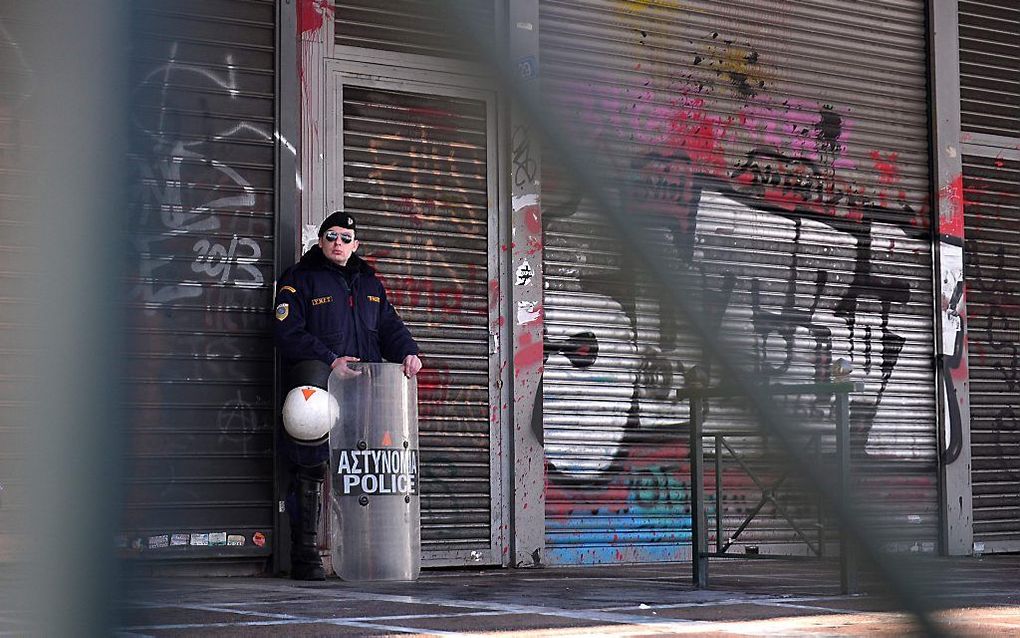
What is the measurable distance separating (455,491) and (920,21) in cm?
448

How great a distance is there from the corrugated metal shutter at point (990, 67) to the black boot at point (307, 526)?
222 inches

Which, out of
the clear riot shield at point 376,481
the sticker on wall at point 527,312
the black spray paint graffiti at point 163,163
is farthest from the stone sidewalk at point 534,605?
the black spray paint graffiti at point 163,163

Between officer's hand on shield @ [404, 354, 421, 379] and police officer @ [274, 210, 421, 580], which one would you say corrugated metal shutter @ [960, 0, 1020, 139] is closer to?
police officer @ [274, 210, 421, 580]

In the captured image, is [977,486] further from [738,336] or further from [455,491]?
[738,336]

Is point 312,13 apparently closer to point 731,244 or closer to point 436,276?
point 436,276

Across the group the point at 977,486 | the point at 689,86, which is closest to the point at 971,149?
the point at 977,486

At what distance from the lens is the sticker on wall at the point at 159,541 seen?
3.49 ft

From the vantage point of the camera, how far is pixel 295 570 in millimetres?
7066

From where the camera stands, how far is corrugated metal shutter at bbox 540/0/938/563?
986 mm

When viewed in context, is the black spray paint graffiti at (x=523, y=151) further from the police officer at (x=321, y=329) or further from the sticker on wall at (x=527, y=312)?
the sticker on wall at (x=527, y=312)

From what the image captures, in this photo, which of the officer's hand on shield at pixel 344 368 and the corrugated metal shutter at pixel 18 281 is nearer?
the corrugated metal shutter at pixel 18 281

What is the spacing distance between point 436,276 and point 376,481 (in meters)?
1.77

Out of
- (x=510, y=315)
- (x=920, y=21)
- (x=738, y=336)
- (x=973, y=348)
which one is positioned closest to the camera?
(x=738, y=336)

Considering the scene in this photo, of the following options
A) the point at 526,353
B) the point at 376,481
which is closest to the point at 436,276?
the point at 526,353
